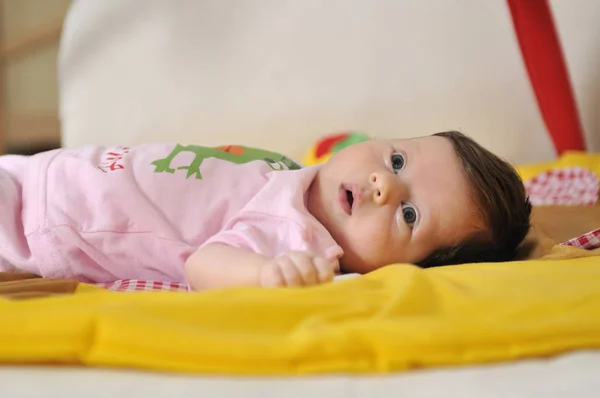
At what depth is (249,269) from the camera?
28.1 inches

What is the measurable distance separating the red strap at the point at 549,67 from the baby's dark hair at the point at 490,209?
A: 0.63 metres

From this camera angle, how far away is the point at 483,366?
1.65 feet

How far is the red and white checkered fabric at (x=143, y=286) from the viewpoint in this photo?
A: 0.83 m

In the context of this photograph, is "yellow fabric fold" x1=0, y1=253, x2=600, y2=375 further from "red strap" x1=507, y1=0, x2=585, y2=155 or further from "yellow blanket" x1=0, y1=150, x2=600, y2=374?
"red strap" x1=507, y1=0, x2=585, y2=155

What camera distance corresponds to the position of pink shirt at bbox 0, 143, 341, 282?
86cm

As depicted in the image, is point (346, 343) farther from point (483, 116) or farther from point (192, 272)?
point (483, 116)

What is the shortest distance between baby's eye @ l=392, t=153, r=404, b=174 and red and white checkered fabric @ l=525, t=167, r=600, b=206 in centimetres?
47

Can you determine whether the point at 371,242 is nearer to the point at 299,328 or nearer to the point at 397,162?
the point at 397,162

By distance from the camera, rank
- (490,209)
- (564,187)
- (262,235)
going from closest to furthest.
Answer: (262,235)
(490,209)
(564,187)

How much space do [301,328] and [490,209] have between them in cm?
51

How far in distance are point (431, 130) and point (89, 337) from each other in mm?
1413

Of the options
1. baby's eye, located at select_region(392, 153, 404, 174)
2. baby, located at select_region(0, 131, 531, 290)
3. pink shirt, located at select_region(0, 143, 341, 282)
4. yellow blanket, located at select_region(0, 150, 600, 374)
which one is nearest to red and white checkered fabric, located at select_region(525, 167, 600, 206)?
baby, located at select_region(0, 131, 531, 290)

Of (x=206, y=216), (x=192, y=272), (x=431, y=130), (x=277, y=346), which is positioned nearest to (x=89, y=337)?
(x=277, y=346)

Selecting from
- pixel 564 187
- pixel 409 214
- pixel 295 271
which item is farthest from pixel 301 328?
pixel 564 187
